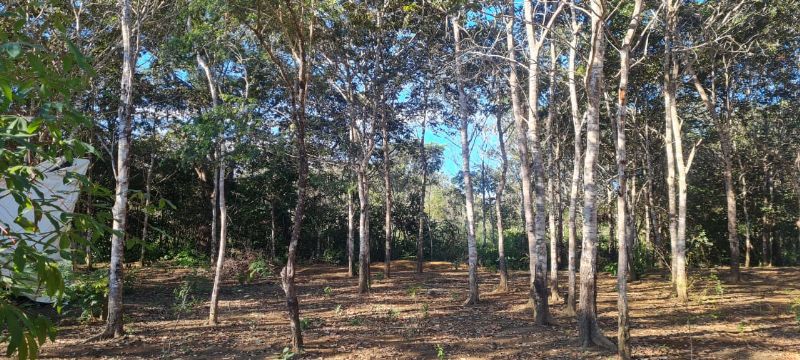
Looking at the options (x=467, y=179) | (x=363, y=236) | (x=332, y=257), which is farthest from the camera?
(x=332, y=257)

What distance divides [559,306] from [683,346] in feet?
13.4

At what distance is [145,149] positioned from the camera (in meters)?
18.1

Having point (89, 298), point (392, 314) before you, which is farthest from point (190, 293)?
point (392, 314)

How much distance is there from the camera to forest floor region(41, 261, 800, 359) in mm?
7930

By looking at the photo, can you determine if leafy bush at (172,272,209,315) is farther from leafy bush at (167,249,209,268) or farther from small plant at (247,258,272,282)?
leafy bush at (167,249,209,268)

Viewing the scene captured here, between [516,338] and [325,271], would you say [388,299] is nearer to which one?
[516,338]

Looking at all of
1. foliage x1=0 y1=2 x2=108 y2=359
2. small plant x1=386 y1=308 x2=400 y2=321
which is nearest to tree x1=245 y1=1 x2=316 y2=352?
small plant x1=386 y1=308 x2=400 y2=321


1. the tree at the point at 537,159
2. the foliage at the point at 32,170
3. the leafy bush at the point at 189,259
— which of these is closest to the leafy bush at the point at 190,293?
the leafy bush at the point at 189,259

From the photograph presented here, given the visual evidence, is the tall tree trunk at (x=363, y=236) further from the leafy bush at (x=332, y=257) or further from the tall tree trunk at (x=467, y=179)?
the leafy bush at (x=332, y=257)

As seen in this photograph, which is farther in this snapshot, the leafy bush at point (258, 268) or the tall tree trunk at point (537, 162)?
the leafy bush at point (258, 268)

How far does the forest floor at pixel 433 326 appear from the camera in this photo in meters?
7.93

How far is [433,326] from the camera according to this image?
10.1 metres

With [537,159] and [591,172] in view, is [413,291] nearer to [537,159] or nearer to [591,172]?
[537,159]

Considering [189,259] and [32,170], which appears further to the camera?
[189,259]
